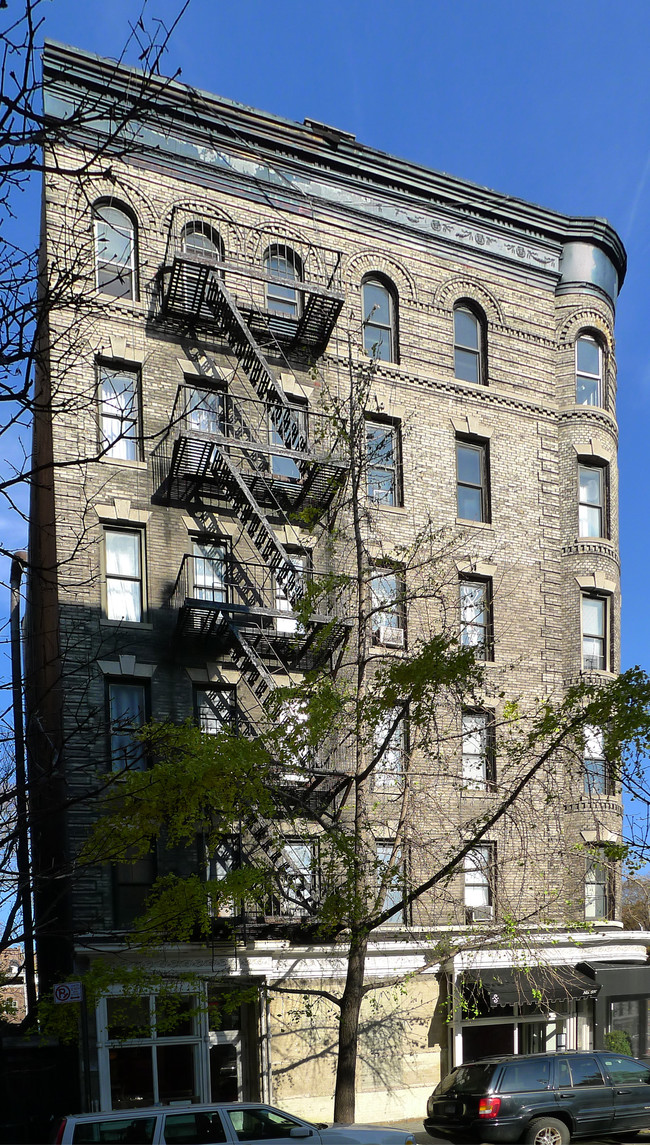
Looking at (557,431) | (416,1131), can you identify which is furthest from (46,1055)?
(557,431)

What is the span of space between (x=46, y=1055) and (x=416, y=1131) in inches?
264

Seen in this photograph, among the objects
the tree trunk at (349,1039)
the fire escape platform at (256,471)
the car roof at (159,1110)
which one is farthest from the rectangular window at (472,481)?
the car roof at (159,1110)

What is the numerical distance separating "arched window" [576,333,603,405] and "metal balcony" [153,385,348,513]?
25.8 ft

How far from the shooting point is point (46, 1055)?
1878 cm

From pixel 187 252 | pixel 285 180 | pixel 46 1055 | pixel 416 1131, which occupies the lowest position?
pixel 416 1131

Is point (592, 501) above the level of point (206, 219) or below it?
below

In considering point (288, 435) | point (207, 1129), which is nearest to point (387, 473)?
point (288, 435)

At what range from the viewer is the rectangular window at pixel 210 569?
20.9m

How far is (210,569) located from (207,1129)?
433 inches

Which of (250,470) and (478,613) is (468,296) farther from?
(250,470)

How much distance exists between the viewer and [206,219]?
22.5 metres

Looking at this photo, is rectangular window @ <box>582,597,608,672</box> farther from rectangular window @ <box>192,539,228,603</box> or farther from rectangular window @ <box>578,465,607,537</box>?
rectangular window @ <box>192,539,228,603</box>

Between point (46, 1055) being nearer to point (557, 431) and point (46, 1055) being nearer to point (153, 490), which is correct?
point (153, 490)

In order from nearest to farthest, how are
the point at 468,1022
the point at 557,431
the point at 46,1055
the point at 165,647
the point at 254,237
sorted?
1. the point at 46,1055
2. the point at 165,647
3. the point at 468,1022
4. the point at 254,237
5. the point at 557,431
